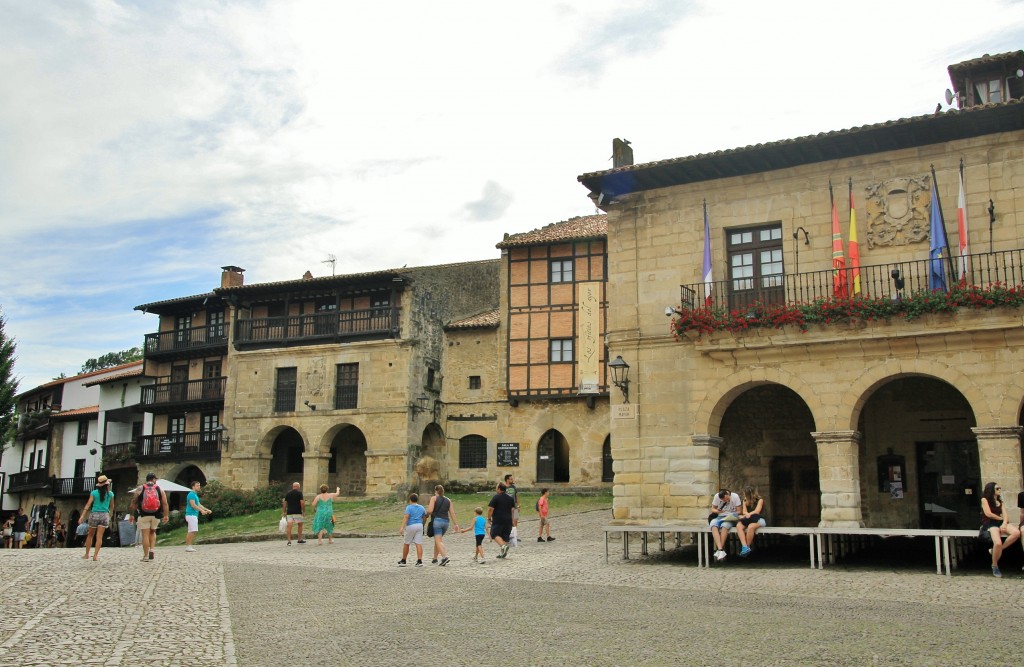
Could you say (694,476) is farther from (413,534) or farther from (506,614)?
(506,614)

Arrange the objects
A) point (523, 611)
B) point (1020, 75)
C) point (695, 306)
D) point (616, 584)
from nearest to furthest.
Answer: point (523, 611), point (616, 584), point (695, 306), point (1020, 75)

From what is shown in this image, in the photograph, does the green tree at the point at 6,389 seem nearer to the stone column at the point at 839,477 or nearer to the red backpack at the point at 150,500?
the red backpack at the point at 150,500

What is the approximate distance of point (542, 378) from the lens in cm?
3344

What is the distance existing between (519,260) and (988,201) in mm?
19780

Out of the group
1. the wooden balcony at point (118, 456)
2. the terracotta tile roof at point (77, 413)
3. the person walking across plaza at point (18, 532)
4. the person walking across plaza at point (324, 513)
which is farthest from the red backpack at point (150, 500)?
the terracotta tile roof at point (77, 413)

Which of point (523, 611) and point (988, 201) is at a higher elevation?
point (988, 201)

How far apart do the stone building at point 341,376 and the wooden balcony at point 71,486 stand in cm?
1207

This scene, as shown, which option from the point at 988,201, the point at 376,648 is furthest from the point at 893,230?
the point at 376,648

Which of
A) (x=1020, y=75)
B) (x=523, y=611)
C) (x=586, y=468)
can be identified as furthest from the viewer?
(x=586, y=468)

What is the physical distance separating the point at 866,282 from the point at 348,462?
2408cm

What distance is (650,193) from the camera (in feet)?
63.1

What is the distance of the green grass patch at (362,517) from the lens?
25453mm

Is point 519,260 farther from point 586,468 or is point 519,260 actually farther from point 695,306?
point 695,306

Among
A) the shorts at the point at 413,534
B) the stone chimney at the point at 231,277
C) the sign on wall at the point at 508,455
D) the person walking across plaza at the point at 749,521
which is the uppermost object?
the stone chimney at the point at 231,277
